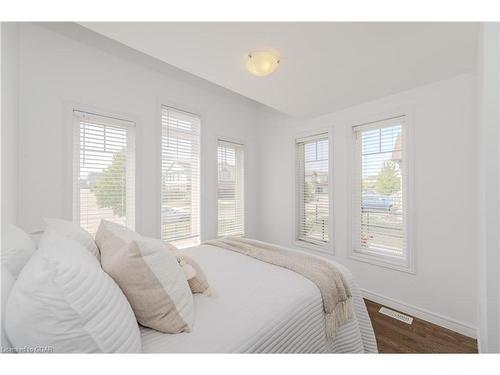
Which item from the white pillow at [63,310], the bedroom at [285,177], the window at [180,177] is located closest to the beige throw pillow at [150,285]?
the bedroom at [285,177]

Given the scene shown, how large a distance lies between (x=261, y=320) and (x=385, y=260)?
2127 millimetres

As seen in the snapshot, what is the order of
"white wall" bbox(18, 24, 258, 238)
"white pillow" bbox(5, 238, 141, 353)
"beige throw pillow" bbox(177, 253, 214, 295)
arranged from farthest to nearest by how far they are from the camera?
"white wall" bbox(18, 24, 258, 238) → "beige throw pillow" bbox(177, 253, 214, 295) → "white pillow" bbox(5, 238, 141, 353)

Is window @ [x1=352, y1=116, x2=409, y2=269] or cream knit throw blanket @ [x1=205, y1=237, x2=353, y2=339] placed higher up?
window @ [x1=352, y1=116, x2=409, y2=269]

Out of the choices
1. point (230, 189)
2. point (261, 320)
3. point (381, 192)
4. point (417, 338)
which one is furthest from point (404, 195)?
point (230, 189)

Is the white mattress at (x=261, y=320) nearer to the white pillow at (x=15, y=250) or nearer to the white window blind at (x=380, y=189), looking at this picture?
the white pillow at (x=15, y=250)

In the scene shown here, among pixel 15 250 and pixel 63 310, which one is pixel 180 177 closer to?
pixel 15 250

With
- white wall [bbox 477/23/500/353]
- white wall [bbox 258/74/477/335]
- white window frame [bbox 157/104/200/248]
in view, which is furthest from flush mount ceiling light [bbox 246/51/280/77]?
white wall [bbox 258/74/477/335]

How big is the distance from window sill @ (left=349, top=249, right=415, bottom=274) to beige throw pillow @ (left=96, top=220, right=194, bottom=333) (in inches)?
92.4

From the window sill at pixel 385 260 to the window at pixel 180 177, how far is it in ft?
6.93

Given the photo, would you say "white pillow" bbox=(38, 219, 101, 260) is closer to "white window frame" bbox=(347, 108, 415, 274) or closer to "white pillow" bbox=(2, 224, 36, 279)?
"white pillow" bbox=(2, 224, 36, 279)

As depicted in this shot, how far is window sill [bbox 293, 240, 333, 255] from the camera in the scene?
2.96 metres

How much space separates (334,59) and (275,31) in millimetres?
605

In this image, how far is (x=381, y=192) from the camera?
253 cm
